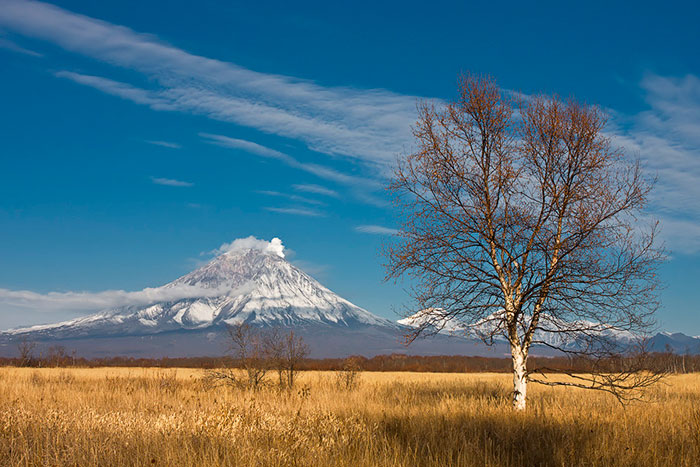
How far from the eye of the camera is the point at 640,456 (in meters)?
7.51

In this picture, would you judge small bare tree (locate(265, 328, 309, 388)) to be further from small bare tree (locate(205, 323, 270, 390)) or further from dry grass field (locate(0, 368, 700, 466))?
dry grass field (locate(0, 368, 700, 466))

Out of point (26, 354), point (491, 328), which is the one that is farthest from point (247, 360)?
point (26, 354)

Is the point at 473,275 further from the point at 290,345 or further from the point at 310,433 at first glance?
the point at 290,345

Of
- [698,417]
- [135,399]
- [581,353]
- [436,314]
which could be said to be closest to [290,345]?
[135,399]

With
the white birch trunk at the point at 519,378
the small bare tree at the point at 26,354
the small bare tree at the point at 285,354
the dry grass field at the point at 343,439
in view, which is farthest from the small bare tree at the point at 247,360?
the small bare tree at the point at 26,354

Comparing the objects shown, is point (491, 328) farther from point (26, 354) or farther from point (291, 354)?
point (26, 354)

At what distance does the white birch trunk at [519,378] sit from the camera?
1274cm

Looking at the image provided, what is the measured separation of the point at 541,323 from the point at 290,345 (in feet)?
50.5

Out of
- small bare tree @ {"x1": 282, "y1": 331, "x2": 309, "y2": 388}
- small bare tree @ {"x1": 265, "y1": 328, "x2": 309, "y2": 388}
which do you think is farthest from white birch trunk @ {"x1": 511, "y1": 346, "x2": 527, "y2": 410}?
small bare tree @ {"x1": 282, "y1": 331, "x2": 309, "y2": 388}

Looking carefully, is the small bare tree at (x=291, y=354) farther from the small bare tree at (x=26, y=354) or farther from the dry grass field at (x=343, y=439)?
the small bare tree at (x=26, y=354)

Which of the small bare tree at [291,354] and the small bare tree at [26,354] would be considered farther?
the small bare tree at [26,354]

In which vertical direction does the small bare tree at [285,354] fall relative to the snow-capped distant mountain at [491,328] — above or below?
below

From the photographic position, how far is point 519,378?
12812 mm

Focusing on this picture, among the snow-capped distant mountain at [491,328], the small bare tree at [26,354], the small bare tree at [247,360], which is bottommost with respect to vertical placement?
the small bare tree at [26,354]
